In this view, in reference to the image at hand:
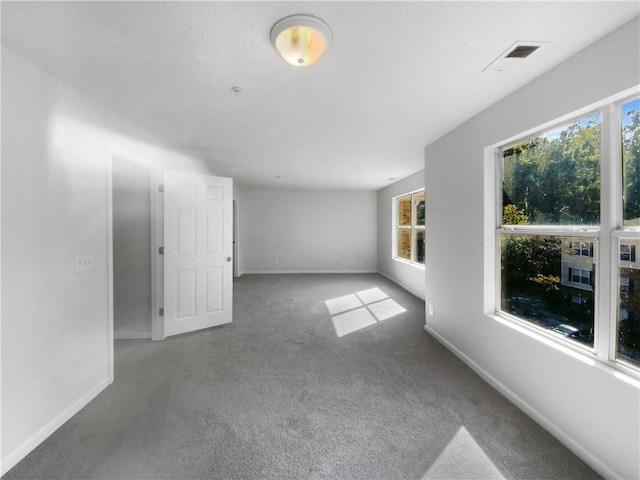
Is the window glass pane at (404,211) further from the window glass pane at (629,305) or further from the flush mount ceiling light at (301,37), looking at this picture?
the flush mount ceiling light at (301,37)

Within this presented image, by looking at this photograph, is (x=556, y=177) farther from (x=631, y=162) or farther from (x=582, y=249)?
(x=582, y=249)

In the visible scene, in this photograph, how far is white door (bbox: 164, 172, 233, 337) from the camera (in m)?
A: 3.24

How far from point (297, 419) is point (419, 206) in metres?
4.63

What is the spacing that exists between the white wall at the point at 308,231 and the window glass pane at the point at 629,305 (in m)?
6.29

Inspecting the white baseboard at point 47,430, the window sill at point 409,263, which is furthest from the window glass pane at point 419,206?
the white baseboard at point 47,430

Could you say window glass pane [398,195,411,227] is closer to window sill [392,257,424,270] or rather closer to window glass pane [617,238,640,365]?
window sill [392,257,424,270]

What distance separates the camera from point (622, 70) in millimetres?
1343

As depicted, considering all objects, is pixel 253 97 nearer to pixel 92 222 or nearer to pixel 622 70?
pixel 92 222

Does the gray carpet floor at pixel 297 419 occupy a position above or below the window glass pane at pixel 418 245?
below

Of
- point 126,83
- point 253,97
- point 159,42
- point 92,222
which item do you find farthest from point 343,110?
point 92,222

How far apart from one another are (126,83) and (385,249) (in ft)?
20.6

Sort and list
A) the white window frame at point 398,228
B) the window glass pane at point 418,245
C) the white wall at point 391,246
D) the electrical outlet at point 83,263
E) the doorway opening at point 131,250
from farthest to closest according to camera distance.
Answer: the white window frame at point 398,228 < the window glass pane at point 418,245 < the white wall at point 391,246 < the doorway opening at point 131,250 < the electrical outlet at point 83,263

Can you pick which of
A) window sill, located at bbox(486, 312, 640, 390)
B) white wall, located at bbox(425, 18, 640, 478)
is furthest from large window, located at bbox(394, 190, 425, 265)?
window sill, located at bbox(486, 312, 640, 390)

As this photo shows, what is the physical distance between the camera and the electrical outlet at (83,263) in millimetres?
1947
